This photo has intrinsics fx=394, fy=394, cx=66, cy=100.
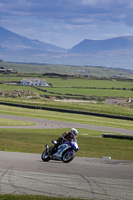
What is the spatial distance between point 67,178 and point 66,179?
0.19 meters

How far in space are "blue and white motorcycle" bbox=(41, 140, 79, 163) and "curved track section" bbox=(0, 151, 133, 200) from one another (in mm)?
365

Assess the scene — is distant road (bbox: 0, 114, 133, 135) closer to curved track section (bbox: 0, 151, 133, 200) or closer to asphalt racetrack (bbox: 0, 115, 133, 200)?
asphalt racetrack (bbox: 0, 115, 133, 200)

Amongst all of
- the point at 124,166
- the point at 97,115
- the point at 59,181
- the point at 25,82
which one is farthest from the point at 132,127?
the point at 25,82

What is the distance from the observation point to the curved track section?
1443cm

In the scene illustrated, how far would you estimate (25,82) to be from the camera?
186625 mm

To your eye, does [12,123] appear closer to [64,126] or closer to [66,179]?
[64,126]

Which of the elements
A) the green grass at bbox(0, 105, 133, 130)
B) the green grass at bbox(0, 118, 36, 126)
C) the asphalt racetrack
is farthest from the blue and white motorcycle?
the green grass at bbox(0, 105, 133, 130)

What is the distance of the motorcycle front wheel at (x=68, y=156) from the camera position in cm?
2078

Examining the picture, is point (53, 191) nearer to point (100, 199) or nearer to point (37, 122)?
point (100, 199)

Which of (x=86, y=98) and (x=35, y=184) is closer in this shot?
(x=35, y=184)

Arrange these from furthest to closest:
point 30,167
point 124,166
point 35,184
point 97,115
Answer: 1. point 97,115
2. point 124,166
3. point 30,167
4. point 35,184

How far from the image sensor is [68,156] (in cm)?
2088

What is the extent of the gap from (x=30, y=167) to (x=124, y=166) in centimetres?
525

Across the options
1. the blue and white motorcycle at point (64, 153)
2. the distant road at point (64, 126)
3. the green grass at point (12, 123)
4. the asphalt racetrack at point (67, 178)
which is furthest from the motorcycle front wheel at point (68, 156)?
the green grass at point (12, 123)
